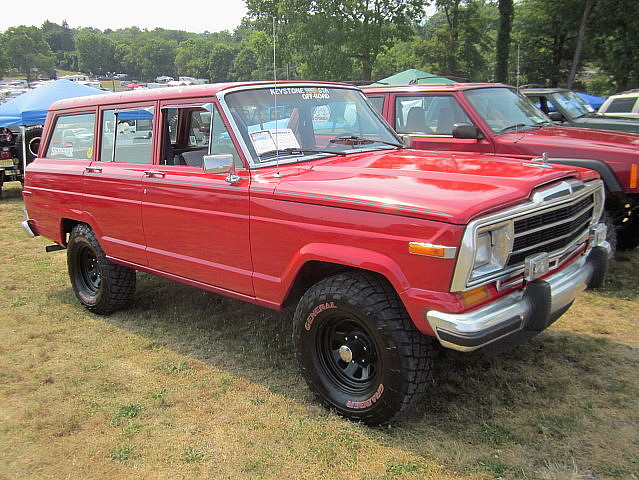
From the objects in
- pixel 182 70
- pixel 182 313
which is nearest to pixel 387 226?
pixel 182 313

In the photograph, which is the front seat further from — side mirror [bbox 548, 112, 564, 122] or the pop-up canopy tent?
the pop-up canopy tent

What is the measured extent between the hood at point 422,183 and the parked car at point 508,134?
1.79 metres

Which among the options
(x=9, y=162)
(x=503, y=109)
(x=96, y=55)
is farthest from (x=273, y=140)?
(x=96, y=55)

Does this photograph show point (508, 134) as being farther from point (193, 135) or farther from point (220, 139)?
point (220, 139)

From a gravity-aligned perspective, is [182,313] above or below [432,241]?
below

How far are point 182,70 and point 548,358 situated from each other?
3813 centimetres

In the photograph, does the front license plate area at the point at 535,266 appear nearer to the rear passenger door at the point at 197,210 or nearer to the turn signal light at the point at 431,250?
the turn signal light at the point at 431,250

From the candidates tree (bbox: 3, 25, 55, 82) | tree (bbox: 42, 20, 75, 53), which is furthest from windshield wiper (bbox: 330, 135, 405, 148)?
tree (bbox: 42, 20, 75, 53)

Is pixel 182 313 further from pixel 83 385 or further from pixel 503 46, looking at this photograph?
pixel 503 46

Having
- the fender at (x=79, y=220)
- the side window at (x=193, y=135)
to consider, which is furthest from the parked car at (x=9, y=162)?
the side window at (x=193, y=135)

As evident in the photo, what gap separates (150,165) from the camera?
439 cm

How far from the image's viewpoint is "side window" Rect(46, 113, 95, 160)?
508 centimetres

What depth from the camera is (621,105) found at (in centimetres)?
1130

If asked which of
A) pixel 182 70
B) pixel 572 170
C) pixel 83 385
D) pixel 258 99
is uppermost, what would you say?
pixel 182 70
